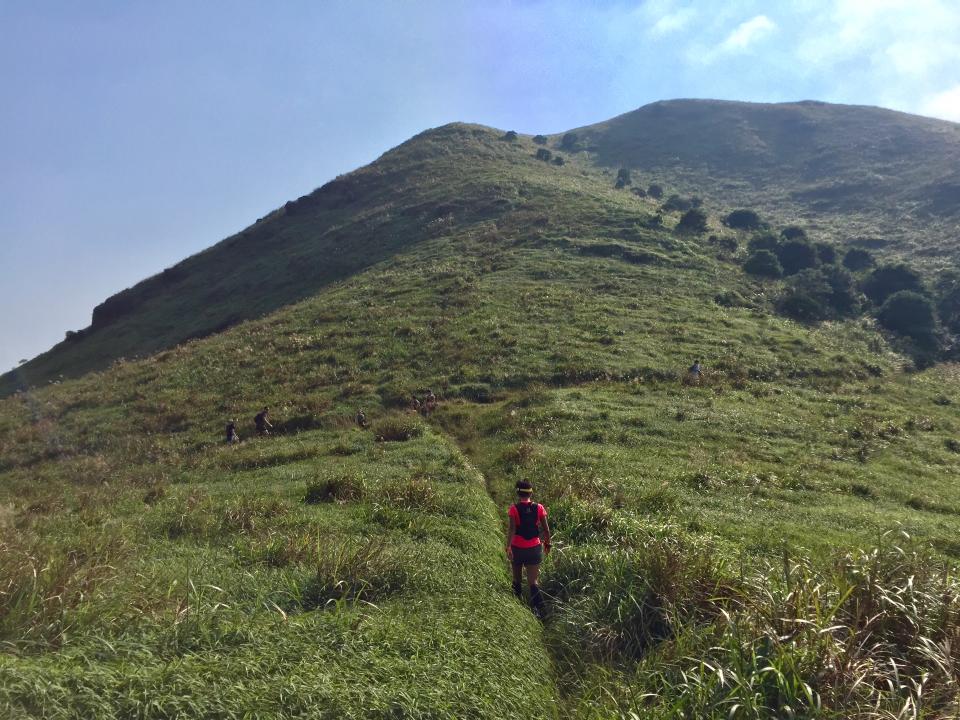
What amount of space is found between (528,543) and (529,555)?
187 mm

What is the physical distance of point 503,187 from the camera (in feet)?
218

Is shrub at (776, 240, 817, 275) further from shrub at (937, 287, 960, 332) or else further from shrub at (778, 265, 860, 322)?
shrub at (937, 287, 960, 332)

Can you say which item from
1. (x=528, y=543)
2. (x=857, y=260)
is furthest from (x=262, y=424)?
(x=857, y=260)

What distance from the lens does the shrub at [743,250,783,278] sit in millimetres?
46094

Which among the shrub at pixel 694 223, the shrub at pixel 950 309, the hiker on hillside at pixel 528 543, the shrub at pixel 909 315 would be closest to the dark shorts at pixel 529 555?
the hiker on hillside at pixel 528 543

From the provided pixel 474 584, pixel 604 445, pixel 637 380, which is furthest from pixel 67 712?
pixel 637 380

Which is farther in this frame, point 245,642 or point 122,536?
point 122,536

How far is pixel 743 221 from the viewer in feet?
212

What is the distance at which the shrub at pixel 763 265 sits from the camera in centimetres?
4609

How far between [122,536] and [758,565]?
33.4 ft

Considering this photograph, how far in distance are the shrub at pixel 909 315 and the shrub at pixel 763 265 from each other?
7795 mm

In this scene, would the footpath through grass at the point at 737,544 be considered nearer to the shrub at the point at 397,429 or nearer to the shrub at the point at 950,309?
the shrub at the point at 397,429

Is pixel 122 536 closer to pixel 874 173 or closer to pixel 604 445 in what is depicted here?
pixel 604 445

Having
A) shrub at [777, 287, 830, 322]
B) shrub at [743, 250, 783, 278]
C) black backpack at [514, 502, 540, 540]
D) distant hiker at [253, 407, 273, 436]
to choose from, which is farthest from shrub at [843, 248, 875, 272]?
black backpack at [514, 502, 540, 540]
